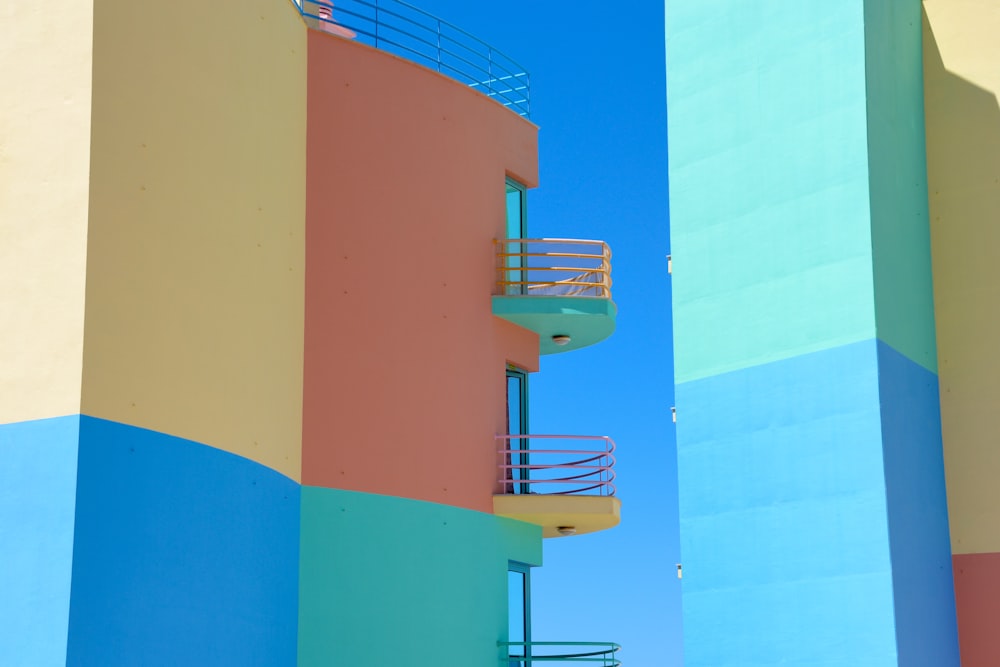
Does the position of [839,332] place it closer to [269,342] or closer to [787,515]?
[787,515]

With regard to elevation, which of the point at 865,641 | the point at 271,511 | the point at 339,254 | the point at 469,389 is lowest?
the point at 865,641

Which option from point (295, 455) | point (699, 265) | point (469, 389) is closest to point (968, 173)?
point (699, 265)

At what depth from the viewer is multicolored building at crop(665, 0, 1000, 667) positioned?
15961mm

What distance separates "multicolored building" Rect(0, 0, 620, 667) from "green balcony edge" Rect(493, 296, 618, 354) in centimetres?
6

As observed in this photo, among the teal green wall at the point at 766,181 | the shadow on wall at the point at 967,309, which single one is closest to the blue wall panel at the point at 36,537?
the teal green wall at the point at 766,181

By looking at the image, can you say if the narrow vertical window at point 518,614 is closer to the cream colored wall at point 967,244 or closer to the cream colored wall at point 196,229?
the cream colored wall at point 196,229

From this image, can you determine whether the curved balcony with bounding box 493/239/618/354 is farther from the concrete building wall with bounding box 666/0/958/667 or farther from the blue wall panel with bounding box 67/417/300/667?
the blue wall panel with bounding box 67/417/300/667

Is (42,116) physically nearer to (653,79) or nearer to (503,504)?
(503,504)

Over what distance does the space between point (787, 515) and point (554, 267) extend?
22.8 feet

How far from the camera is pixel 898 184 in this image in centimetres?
1728

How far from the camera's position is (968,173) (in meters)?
17.8

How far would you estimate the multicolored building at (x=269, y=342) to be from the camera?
12203 mm

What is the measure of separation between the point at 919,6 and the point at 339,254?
882 cm

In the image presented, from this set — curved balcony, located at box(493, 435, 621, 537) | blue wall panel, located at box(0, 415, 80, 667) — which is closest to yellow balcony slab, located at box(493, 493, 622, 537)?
curved balcony, located at box(493, 435, 621, 537)
